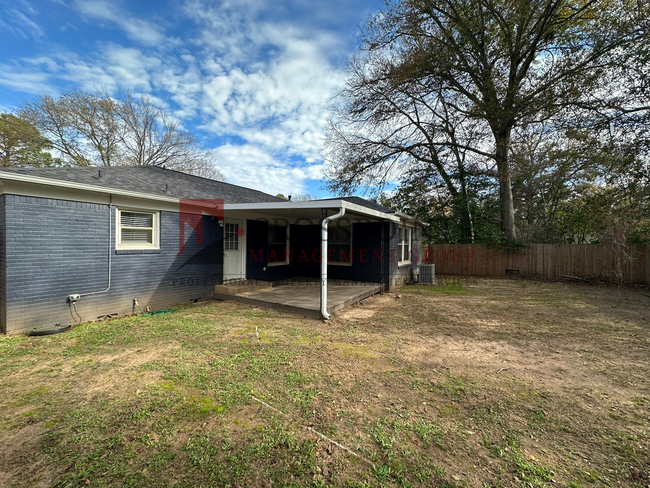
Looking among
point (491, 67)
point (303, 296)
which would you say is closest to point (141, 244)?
point (303, 296)

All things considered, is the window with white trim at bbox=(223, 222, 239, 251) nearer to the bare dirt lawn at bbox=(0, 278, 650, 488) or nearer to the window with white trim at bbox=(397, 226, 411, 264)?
the bare dirt lawn at bbox=(0, 278, 650, 488)

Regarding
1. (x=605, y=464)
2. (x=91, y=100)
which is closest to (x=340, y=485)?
(x=605, y=464)

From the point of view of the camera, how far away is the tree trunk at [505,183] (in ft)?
43.5

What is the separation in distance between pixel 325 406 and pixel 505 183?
590 inches

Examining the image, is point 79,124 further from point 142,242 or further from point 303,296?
point 303,296

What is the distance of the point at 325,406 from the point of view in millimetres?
2668

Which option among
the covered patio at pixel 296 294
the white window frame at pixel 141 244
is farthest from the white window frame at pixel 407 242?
the white window frame at pixel 141 244

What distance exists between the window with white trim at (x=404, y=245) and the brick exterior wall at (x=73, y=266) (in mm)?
7303

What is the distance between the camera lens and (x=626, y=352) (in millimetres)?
4078

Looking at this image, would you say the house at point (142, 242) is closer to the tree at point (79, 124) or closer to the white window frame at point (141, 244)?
the white window frame at point (141, 244)

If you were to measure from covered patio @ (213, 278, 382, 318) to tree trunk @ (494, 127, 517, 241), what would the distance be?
853cm

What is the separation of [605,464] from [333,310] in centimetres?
463

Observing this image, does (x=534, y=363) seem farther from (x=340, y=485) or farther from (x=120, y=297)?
(x=120, y=297)

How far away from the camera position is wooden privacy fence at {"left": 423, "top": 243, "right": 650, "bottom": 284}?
10227 mm
